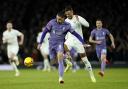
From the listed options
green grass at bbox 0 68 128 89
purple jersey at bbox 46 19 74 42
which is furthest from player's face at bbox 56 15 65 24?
green grass at bbox 0 68 128 89

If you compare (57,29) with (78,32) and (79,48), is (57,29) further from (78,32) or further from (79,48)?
(78,32)

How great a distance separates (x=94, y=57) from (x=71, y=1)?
675 cm

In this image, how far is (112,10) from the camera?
1668 inches

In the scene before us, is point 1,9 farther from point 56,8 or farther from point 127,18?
point 127,18

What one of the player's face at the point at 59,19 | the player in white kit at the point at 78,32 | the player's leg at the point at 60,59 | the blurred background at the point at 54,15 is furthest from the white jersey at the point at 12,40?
the player's face at the point at 59,19

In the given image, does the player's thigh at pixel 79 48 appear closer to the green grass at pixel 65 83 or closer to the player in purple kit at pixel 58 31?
the green grass at pixel 65 83

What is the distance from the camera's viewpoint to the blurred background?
38.7 m

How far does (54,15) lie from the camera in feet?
139

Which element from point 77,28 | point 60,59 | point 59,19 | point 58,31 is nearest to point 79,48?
point 77,28

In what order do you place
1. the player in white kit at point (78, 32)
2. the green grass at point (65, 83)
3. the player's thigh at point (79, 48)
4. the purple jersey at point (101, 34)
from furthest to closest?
the purple jersey at point (101, 34) → the player's thigh at point (79, 48) → the player in white kit at point (78, 32) → the green grass at point (65, 83)

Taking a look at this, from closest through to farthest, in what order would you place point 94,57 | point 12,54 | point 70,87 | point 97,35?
point 70,87
point 97,35
point 12,54
point 94,57

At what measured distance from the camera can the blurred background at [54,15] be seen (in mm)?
38688

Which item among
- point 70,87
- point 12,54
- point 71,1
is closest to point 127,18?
point 71,1

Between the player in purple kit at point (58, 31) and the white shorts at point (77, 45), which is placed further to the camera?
the white shorts at point (77, 45)
